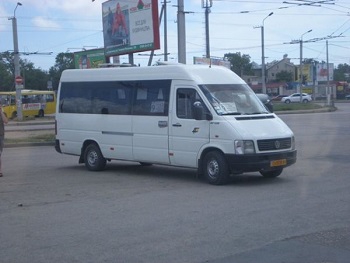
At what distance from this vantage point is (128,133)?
14219mm

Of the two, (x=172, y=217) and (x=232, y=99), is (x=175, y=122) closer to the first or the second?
(x=232, y=99)

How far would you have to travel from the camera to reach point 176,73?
13305 millimetres

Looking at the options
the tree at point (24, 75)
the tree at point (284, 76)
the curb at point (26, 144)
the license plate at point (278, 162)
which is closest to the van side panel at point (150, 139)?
the license plate at point (278, 162)

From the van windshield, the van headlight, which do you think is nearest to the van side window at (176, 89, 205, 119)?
the van windshield

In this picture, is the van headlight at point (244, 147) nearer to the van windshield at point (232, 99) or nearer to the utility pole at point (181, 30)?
the van windshield at point (232, 99)

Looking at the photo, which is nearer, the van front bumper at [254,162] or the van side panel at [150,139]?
the van front bumper at [254,162]

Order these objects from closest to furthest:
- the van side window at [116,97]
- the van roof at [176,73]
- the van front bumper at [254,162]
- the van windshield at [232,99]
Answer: the van front bumper at [254,162] < the van windshield at [232,99] < the van roof at [176,73] < the van side window at [116,97]

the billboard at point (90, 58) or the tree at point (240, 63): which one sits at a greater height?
the tree at point (240, 63)

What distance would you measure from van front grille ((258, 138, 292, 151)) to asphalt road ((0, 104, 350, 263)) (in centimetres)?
74

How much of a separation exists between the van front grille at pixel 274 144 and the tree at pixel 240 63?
100525 millimetres

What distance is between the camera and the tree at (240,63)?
375 feet

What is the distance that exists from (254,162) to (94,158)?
477 centimetres

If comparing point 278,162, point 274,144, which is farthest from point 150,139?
point 278,162

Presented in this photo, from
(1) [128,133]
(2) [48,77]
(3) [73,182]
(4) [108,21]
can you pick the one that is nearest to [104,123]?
(1) [128,133]
